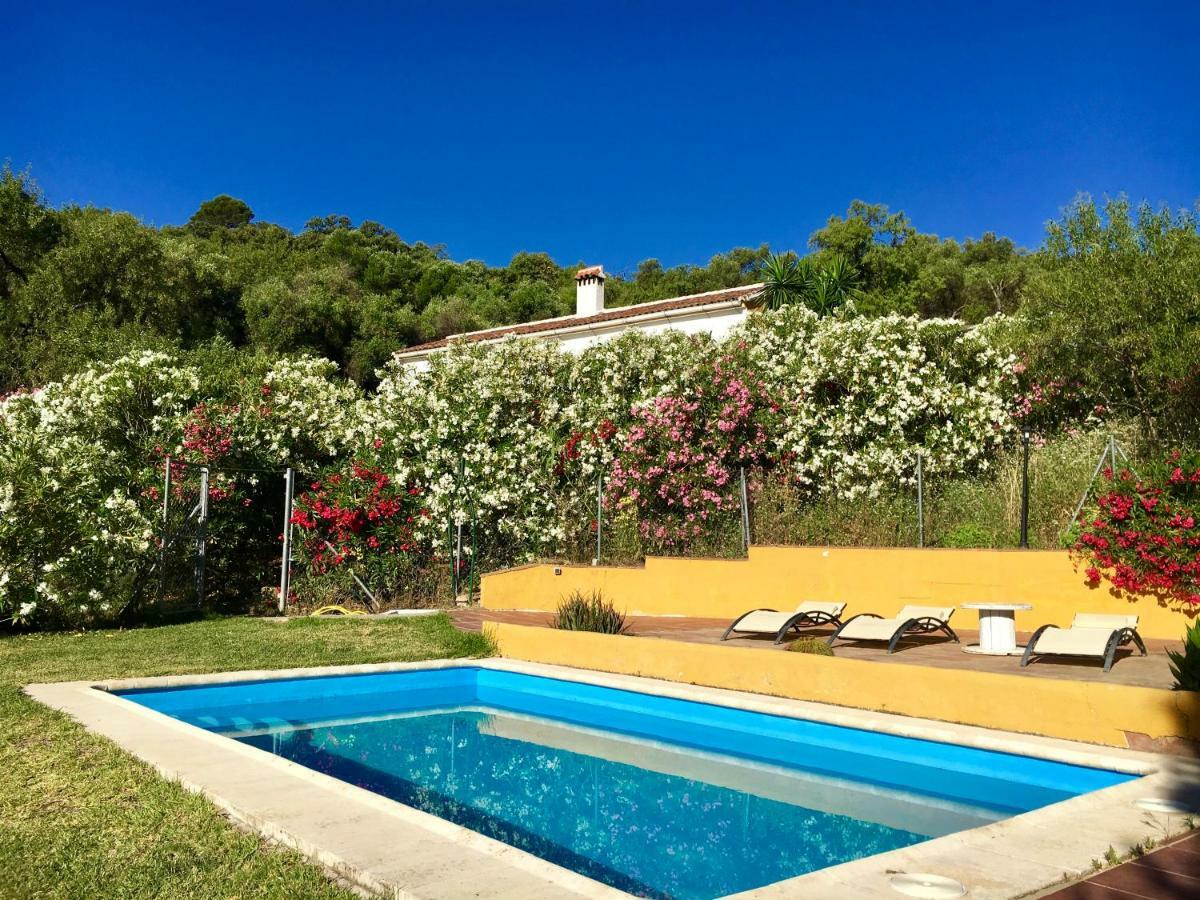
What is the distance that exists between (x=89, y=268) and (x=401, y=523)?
18045 mm

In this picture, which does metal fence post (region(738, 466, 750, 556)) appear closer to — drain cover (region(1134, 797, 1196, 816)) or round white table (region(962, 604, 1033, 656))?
round white table (region(962, 604, 1033, 656))

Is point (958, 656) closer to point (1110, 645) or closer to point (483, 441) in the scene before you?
point (1110, 645)

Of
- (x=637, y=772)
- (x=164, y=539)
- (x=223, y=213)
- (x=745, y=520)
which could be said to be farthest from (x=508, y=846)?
(x=223, y=213)

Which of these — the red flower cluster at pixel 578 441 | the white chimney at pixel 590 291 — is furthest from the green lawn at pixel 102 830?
the white chimney at pixel 590 291

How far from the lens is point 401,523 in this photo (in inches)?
605

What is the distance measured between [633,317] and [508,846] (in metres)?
23.1

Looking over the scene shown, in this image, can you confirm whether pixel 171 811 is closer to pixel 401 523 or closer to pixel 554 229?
pixel 401 523

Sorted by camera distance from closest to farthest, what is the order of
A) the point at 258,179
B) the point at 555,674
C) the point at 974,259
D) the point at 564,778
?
the point at 564,778 → the point at 555,674 → the point at 258,179 → the point at 974,259

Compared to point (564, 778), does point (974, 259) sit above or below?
above

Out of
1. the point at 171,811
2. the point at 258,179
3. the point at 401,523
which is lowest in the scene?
the point at 171,811

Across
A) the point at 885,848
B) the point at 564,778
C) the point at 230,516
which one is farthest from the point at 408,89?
the point at 885,848

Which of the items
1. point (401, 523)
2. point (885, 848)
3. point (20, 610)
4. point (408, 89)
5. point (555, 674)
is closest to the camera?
point (885, 848)

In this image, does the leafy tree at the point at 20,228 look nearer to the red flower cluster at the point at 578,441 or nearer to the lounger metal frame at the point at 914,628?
the red flower cluster at the point at 578,441

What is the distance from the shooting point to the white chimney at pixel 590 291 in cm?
3078
